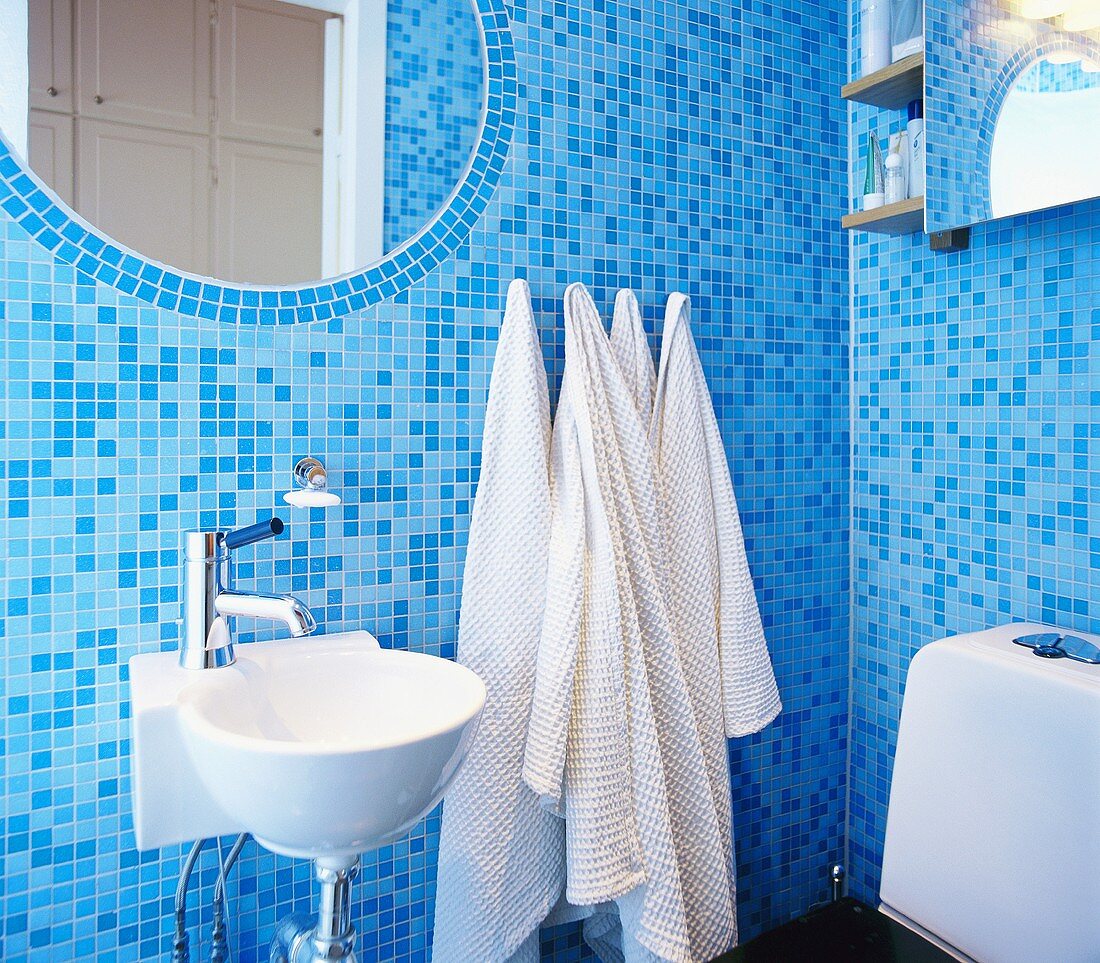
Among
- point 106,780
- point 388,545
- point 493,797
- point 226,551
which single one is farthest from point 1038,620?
point 106,780

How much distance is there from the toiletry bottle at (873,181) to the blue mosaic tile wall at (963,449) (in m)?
0.12

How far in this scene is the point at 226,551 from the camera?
1.03m

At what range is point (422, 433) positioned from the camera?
1.27 m

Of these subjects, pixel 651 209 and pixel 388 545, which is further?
pixel 651 209

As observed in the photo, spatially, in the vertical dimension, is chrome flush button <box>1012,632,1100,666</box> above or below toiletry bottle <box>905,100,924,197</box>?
below

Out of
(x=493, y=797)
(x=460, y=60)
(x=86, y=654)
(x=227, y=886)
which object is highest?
(x=460, y=60)

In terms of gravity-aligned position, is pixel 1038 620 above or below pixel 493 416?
below

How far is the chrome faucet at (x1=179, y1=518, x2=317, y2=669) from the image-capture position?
1.00m

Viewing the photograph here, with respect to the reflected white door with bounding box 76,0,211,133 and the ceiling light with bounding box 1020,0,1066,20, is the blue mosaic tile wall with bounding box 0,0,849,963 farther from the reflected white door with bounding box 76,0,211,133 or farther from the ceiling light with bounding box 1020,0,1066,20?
the ceiling light with bounding box 1020,0,1066,20

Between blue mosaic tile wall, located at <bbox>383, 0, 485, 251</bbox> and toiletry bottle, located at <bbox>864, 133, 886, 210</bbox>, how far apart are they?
0.68 metres

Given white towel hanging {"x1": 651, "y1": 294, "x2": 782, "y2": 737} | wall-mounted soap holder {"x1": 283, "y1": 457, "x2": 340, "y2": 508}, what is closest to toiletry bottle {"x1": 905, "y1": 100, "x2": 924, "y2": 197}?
white towel hanging {"x1": 651, "y1": 294, "x2": 782, "y2": 737}

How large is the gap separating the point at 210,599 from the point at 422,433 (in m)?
0.40

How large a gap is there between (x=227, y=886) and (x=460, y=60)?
1.23 meters

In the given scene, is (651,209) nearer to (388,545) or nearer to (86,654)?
(388,545)
